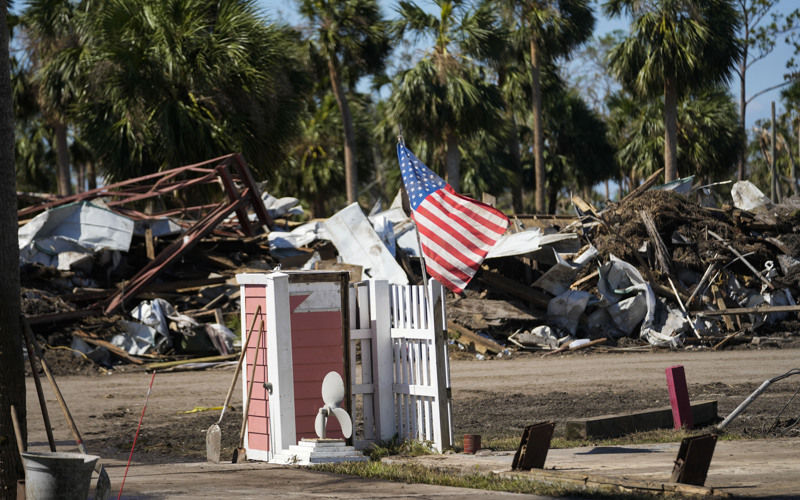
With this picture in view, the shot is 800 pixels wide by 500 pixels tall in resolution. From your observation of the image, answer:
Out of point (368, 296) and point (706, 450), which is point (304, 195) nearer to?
point (368, 296)

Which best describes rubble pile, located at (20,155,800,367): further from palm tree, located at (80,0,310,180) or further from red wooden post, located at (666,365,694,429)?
red wooden post, located at (666,365,694,429)

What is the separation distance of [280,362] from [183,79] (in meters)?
14.8

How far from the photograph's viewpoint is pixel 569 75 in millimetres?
58406

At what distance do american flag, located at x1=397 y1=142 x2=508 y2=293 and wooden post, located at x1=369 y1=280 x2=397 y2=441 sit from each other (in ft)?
1.96

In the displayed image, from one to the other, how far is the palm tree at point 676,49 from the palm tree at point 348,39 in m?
9.17

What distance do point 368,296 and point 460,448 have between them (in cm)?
172

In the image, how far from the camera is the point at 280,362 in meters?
8.37

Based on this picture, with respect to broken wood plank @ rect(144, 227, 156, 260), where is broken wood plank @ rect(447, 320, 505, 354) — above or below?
below

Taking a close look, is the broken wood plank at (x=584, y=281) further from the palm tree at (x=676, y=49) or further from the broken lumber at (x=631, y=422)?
the palm tree at (x=676, y=49)

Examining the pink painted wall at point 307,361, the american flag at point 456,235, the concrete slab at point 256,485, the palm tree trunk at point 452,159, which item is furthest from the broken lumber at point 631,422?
the palm tree trunk at point 452,159

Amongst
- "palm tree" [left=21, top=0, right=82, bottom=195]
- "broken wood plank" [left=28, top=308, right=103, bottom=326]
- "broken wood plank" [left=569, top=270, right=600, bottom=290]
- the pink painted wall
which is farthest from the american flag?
"palm tree" [left=21, top=0, right=82, bottom=195]

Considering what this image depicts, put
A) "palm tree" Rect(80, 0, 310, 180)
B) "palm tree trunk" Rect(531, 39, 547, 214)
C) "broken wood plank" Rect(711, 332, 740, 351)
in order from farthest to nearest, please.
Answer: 1. "palm tree trunk" Rect(531, 39, 547, 214)
2. "palm tree" Rect(80, 0, 310, 180)
3. "broken wood plank" Rect(711, 332, 740, 351)

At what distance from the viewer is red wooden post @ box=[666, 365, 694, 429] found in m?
9.15

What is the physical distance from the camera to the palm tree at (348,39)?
32062 millimetres
